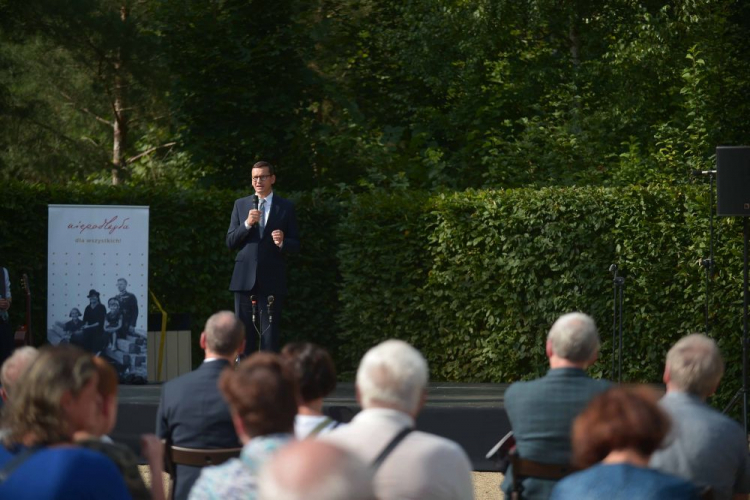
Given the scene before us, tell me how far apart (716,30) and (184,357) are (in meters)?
5.13

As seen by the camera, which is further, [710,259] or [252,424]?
[710,259]

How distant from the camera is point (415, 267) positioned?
31.6 ft

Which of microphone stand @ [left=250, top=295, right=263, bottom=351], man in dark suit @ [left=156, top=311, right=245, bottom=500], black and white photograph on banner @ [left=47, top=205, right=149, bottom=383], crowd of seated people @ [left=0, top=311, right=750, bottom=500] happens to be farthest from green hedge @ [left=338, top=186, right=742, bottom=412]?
man in dark suit @ [left=156, top=311, right=245, bottom=500]

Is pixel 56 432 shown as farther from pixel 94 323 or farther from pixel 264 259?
pixel 94 323

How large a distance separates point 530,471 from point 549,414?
7.8 inches

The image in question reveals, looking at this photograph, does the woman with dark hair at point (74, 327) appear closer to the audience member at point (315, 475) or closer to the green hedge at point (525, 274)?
the green hedge at point (525, 274)

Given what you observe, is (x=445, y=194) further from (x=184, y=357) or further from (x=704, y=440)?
(x=704, y=440)

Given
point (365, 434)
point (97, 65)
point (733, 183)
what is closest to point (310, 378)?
point (365, 434)

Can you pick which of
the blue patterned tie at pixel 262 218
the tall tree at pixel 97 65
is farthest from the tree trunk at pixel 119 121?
the blue patterned tie at pixel 262 218

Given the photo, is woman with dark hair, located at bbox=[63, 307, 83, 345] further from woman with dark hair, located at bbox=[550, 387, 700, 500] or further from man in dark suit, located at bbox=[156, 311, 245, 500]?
woman with dark hair, located at bbox=[550, 387, 700, 500]

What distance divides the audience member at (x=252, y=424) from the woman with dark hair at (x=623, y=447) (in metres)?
0.64

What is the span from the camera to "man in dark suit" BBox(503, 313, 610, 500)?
3.44m

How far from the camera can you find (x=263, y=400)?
2.39 metres

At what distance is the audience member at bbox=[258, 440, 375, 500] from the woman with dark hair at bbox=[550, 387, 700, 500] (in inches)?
36.0
